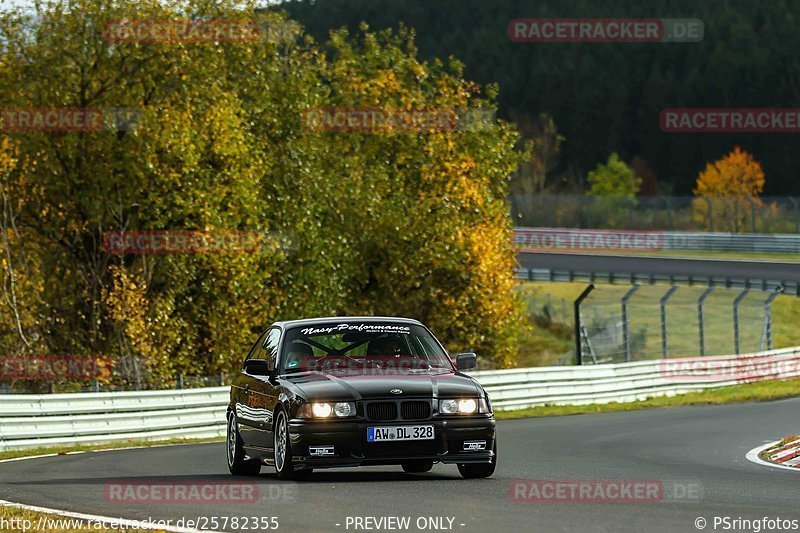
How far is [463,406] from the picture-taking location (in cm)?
1187

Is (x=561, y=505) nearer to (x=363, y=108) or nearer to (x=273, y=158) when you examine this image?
(x=273, y=158)

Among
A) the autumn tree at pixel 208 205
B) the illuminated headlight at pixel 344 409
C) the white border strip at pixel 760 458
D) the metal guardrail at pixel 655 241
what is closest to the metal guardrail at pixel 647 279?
the metal guardrail at pixel 655 241

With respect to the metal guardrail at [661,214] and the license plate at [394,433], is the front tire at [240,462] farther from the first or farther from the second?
the metal guardrail at [661,214]

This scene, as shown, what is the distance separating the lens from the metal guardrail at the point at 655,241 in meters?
67.5

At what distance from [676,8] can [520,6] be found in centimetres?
2292

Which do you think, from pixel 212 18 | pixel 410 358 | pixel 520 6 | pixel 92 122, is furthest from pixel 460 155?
pixel 520 6

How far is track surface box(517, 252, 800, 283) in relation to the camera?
182 ft

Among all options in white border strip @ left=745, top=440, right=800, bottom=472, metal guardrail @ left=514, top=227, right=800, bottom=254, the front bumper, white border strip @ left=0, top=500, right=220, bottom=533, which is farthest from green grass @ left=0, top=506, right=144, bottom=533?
metal guardrail @ left=514, top=227, right=800, bottom=254

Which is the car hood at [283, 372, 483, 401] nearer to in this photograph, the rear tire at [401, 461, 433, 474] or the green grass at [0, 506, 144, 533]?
the rear tire at [401, 461, 433, 474]

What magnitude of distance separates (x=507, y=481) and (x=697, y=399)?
63.4ft

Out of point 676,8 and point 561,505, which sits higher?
point 676,8

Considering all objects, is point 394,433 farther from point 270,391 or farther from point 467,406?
point 270,391

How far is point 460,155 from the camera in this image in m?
39.0

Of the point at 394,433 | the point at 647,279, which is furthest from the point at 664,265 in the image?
the point at 394,433
